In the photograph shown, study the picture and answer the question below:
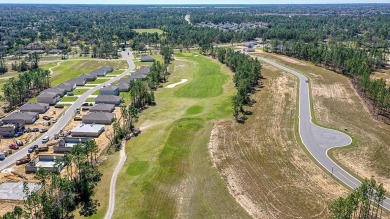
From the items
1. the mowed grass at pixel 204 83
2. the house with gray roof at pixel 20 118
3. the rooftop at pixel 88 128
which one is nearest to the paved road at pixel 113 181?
the rooftop at pixel 88 128

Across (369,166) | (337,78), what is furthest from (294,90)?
(369,166)

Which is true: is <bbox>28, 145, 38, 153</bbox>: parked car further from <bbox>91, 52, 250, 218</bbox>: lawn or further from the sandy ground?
the sandy ground

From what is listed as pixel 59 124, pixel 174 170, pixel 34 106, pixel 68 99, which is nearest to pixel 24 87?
pixel 68 99

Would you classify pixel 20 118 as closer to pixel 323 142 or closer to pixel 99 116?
pixel 99 116

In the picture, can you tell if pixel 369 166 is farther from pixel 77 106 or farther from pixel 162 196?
pixel 77 106

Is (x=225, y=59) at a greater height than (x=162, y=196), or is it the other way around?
(x=225, y=59)

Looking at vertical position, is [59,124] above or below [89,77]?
below

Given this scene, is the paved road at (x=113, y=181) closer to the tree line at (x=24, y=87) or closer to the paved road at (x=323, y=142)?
the paved road at (x=323, y=142)
